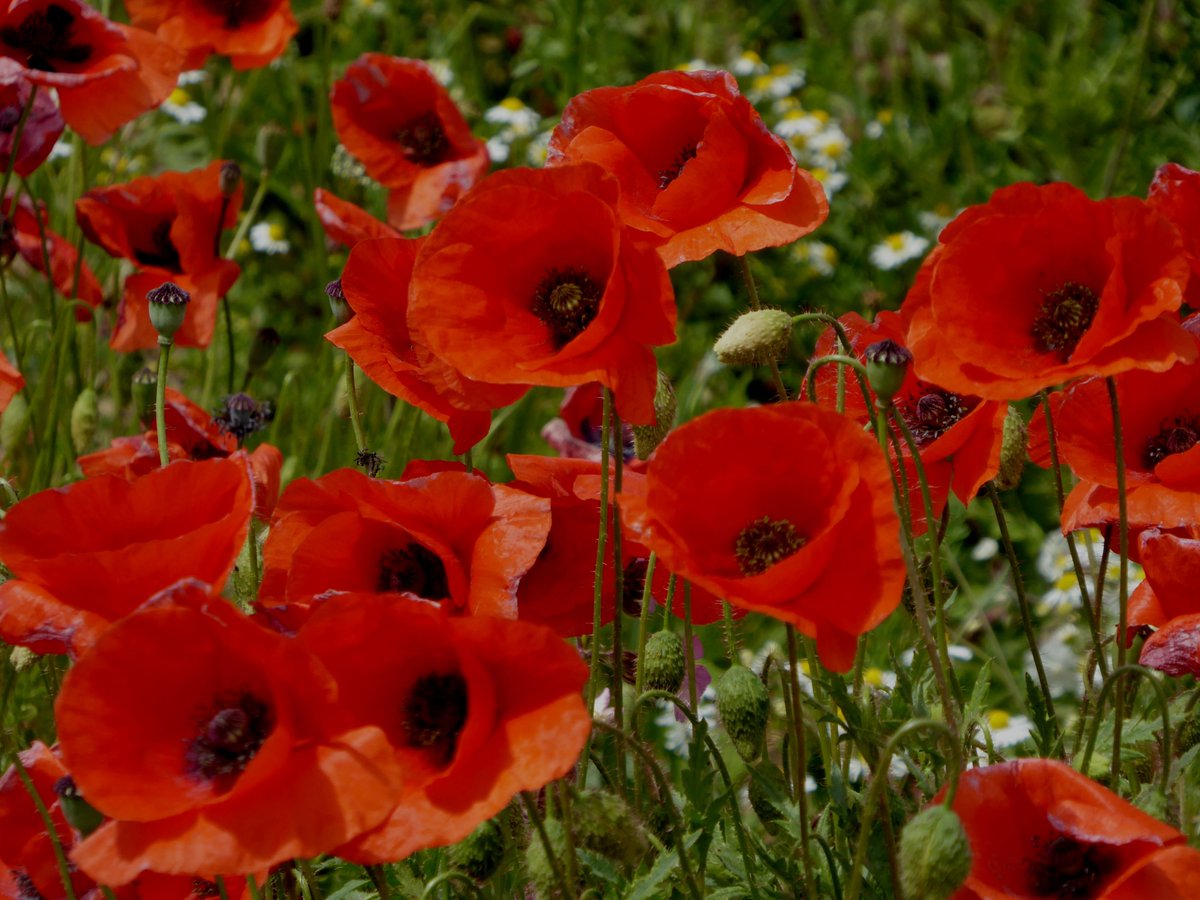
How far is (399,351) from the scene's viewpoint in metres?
1.84

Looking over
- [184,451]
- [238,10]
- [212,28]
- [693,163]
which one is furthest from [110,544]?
[238,10]

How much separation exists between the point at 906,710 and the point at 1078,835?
18.0 inches

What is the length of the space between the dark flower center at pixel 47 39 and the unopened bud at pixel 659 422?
52.9 inches

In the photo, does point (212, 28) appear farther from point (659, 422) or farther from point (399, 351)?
point (659, 422)

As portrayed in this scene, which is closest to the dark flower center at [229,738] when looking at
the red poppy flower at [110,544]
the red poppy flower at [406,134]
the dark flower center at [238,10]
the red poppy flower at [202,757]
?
the red poppy flower at [202,757]

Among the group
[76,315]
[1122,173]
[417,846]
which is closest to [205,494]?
[417,846]

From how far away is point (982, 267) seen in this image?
1721mm

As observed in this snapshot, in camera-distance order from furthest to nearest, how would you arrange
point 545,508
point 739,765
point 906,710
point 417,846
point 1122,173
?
point 1122,173 → point 739,765 → point 906,710 → point 545,508 → point 417,846

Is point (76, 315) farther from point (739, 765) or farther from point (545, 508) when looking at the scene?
point (545, 508)

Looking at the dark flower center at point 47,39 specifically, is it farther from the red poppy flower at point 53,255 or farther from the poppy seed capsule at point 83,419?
the poppy seed capsule at point 83,419

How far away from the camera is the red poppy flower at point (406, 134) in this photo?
3301 millimetres

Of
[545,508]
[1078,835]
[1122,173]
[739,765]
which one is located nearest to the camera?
[1078,835]

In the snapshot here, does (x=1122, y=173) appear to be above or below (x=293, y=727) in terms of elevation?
below

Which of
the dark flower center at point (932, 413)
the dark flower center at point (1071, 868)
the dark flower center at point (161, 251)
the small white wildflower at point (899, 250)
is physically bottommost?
A: the small white wildflower at point (899, 250)
